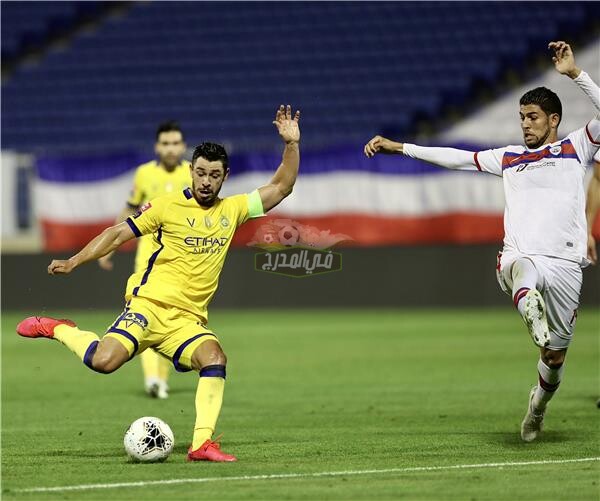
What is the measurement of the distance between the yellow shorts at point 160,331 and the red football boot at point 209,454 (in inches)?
24.4

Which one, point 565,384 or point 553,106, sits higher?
point 553,106

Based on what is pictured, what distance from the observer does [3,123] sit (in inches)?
1134

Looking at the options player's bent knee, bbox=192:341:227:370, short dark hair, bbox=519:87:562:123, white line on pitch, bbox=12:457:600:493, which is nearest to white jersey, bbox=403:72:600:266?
short dark hair, bbox=519:87:562:123

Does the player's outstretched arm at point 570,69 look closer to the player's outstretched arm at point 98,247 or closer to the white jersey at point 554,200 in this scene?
the white jersey at point 554,200

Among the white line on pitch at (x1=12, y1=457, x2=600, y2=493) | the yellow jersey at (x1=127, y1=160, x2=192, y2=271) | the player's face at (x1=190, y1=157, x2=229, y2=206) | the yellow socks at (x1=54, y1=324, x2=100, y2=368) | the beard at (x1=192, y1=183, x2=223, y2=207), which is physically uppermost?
the yellow jersey at (x1=127, y1=160, x2=192, y2=271)

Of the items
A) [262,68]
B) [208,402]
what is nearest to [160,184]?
[208,402]

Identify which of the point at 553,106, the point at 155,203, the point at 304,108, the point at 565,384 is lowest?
the point at 565,384

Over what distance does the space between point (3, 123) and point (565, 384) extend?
1881 cm

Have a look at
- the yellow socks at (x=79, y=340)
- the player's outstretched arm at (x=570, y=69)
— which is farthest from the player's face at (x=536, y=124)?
the yellow socks at (x=79, y=340)

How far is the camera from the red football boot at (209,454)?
8.01m

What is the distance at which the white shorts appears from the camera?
8.66 metres

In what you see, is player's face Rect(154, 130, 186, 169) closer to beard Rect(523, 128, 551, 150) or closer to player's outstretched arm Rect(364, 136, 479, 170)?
player's outstretched arm Rect(364, 136, 479, 170)

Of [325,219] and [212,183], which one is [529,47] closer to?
[325,219]

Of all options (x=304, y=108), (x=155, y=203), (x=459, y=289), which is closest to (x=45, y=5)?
(x=304, y=108)
